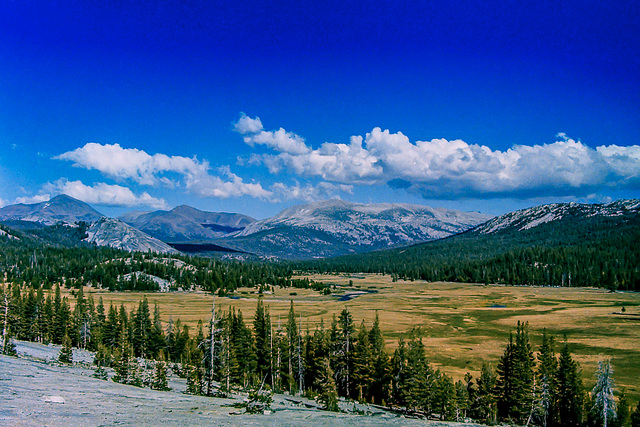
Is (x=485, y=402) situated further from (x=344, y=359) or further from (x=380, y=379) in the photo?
(x=344, y=359)

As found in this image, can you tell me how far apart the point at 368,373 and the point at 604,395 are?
76.0 feet

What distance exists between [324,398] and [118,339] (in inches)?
1749

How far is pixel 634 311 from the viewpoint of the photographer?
115 metres

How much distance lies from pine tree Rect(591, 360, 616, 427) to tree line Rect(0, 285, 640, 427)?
0.10 metres

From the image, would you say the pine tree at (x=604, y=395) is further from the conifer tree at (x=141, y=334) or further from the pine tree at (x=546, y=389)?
the conifer tree at (x=141, y=334)

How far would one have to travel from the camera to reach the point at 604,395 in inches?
1298

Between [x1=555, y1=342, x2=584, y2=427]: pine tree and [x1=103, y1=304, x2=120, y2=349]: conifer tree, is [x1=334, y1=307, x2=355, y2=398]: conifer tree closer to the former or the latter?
[x1=555, y1=342, x2=584, y2=427]: pine tree

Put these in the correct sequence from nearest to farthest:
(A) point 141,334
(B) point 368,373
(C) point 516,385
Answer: (C) point 516,385 < (B) point 368,373 < (A) point 141,334

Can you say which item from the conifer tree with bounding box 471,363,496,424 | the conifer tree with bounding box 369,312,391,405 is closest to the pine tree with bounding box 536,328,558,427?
the conifer tree with bounding box 471,363,496,424

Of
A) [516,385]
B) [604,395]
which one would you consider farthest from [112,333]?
[604,395]

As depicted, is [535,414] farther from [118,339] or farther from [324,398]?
[118,339]

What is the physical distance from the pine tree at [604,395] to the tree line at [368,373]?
10cm

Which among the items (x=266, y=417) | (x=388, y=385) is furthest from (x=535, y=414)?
(x=266, y=417)

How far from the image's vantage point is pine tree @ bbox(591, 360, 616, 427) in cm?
3231
